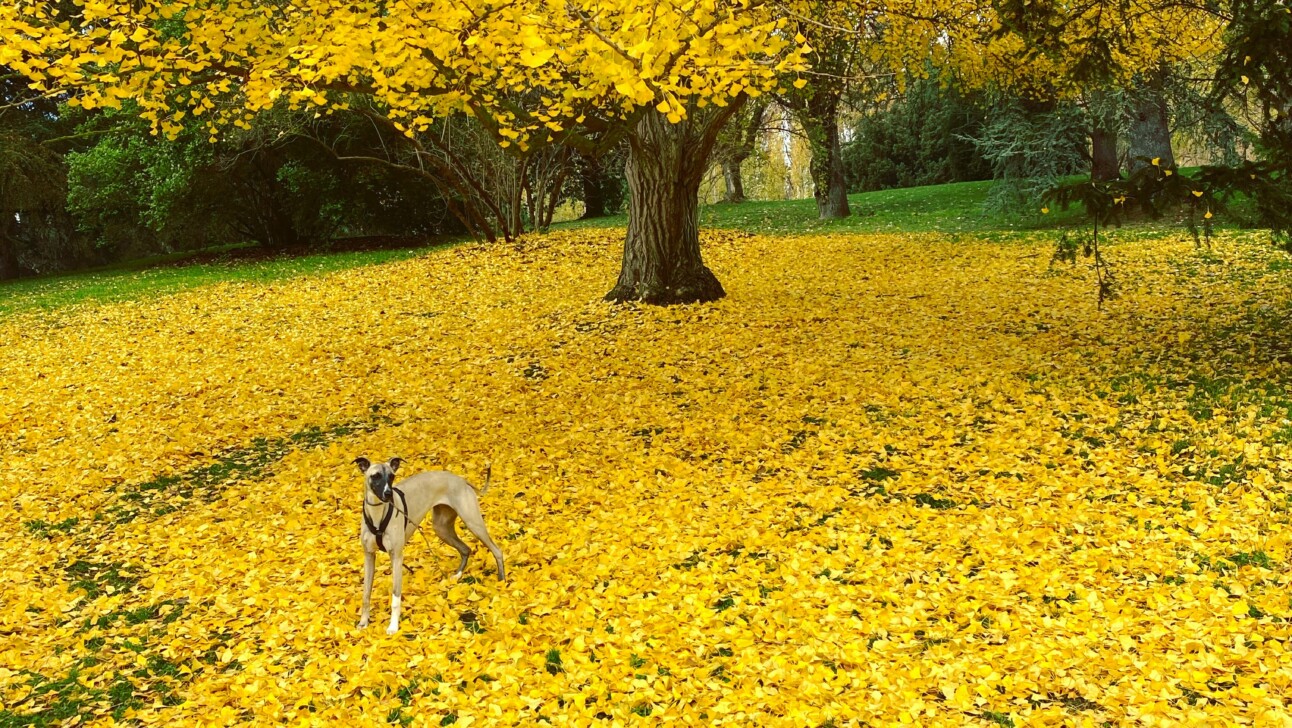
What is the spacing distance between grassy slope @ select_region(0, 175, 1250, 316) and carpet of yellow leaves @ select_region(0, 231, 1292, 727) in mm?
6248

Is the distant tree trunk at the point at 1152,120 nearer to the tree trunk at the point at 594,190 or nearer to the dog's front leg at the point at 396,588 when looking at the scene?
the tree trunk at the point at 594,190

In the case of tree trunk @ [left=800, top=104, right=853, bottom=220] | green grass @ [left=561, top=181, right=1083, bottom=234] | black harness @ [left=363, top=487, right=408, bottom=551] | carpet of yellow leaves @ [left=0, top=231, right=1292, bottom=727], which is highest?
tree trunk @ [left=800, top=104, right=853, bottom=220]

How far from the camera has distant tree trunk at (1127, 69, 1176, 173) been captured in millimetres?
16594

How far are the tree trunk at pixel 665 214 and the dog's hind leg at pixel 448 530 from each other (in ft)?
22.7

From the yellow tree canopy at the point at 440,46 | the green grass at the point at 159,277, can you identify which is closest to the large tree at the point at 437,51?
the yellow tree canopy at the point at 440,46

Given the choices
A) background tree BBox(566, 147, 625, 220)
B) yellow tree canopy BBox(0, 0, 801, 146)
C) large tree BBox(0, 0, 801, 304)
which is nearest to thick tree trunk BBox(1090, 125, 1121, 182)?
large tree BBox(0, 0, 801, 304)

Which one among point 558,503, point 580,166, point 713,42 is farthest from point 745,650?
point 580,166

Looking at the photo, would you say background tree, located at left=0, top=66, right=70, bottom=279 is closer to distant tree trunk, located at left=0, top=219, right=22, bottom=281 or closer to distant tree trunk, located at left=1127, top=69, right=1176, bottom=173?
distant tree trunk, located at left=0, top=219, right=22, bottom=281

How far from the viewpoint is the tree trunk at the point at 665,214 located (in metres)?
11.5

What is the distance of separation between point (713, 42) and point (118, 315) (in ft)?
44.3

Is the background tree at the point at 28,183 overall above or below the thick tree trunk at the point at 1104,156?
above

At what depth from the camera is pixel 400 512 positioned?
15.4ft

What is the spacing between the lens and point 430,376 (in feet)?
33.0

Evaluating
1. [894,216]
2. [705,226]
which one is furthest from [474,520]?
[894,216]
